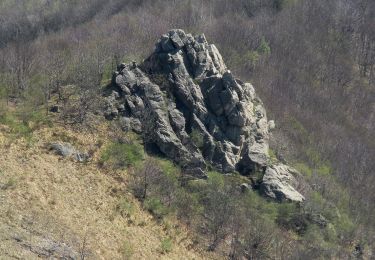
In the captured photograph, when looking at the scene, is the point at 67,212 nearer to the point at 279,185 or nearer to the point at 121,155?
the point at 121,155

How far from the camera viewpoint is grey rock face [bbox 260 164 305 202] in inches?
1264

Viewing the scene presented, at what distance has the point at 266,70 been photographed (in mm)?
65625

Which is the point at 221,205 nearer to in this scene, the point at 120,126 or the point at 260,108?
the point at 120,126

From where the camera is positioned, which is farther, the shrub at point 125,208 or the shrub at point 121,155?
the shrub at point 121,155

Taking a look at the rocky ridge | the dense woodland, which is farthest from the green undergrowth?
the rocky ridge

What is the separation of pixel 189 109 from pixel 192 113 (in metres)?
0.45

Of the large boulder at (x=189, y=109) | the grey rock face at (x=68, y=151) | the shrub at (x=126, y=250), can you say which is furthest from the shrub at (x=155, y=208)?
the large boulder at (x=189, y=109)

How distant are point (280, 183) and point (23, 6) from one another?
86.9 metres

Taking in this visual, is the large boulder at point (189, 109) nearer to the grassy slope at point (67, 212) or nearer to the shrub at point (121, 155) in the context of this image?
the shrub at point (121, 155)

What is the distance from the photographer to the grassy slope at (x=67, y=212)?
20.4 m

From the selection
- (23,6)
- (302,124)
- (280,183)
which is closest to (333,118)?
(302,124)

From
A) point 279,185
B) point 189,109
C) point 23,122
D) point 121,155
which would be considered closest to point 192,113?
point 189,109

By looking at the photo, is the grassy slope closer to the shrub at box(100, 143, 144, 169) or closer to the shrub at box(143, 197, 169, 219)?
the shrub at box(143, 197, 169, 219)

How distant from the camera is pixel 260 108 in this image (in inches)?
1549
